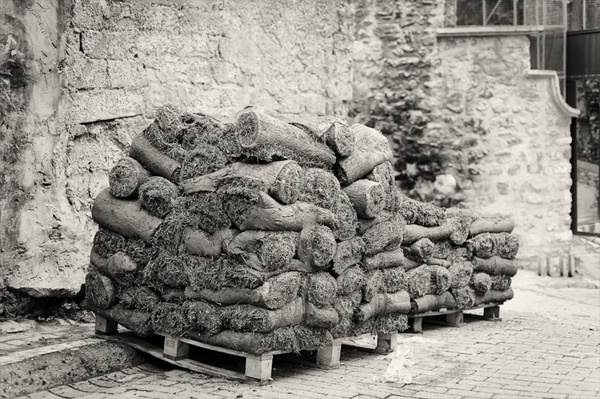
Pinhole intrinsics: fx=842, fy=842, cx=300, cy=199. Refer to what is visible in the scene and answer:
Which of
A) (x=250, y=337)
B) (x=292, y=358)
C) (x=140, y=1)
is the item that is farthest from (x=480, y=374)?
(x=140, y=1)

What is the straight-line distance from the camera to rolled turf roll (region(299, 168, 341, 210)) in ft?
18.3

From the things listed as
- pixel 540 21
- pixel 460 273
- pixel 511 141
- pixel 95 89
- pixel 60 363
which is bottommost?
pixel 60 363

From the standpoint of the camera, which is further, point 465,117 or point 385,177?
point 465,117

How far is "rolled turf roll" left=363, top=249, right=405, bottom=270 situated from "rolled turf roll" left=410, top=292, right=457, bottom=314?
747 millimetres

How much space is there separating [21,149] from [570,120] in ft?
28.1

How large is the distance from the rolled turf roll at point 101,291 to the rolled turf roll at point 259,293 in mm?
762

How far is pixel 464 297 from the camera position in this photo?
24.8 ft

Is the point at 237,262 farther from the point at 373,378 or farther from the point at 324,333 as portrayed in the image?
the point at 373,378

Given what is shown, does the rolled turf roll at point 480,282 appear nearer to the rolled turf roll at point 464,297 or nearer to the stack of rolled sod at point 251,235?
the rolled turf roll at point 464,297

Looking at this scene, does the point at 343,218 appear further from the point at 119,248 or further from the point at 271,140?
the point at 119,248

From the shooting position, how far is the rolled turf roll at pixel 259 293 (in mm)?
5164

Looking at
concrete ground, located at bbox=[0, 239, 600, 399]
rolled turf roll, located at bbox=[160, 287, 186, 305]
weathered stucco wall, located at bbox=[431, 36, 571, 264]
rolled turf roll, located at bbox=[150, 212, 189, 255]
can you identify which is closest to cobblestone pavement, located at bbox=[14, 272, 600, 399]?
concrete ground, located at bbox=[0, 239, 600, 399]

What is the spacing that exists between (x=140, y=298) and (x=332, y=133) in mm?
1756

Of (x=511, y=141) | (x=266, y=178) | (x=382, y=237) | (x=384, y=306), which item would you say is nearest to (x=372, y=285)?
(x=384, y=306)
